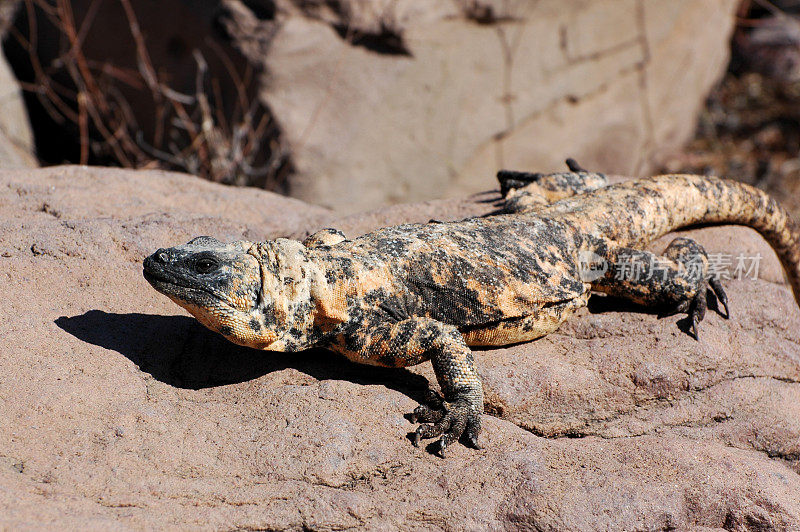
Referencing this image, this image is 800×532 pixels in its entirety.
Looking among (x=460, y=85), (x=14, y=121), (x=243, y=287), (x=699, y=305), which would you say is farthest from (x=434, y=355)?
(x=14, y=121)

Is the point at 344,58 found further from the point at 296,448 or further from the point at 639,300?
the point at 296,448

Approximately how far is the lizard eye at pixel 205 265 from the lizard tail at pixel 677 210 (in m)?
2.71

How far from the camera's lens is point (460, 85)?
10.1 meters

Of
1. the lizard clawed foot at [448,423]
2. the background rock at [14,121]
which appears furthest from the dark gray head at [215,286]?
the background rock at [14,121]

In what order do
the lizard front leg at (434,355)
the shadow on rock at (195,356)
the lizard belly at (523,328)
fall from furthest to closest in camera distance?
the lizard belly at (523,328) < the shadow on rock at (195,356) < the lizard front leg at (434,355)

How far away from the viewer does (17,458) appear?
3588 mm

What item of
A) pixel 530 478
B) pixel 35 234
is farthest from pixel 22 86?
pixel 530 478

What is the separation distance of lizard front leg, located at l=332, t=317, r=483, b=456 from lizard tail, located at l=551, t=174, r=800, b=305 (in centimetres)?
167

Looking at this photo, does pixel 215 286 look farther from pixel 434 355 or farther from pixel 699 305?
pixel 699 305

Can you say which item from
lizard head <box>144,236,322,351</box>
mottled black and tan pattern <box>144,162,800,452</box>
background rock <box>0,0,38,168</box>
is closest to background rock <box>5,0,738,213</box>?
background rock <box>0,0,38,168</box>

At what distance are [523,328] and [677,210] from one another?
1.96 m

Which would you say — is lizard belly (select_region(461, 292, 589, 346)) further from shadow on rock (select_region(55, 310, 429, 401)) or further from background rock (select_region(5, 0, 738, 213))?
background rock (select_region(5, 0, 738, 213))

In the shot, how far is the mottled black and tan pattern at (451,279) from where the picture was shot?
167 inches

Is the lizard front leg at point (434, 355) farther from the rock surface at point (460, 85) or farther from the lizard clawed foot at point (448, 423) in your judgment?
the rock surface at point (460, 85)
